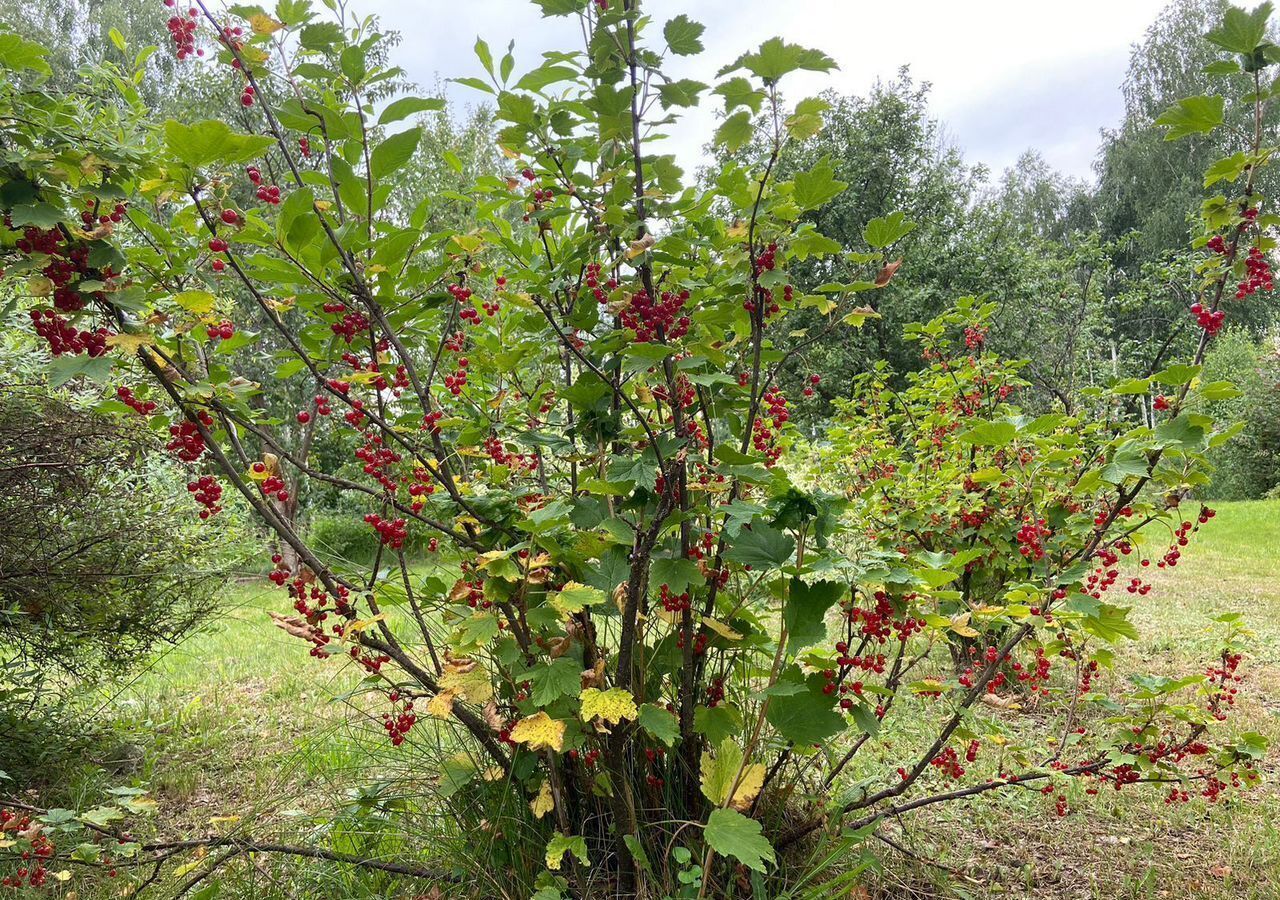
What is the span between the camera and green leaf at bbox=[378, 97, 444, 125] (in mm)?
1437

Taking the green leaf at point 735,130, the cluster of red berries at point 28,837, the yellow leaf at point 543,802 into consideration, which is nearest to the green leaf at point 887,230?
the green leaf at point 735,130

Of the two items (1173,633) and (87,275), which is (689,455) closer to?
(87,275)

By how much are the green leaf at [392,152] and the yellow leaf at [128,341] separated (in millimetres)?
544

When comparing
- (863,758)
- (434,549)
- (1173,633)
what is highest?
(434,549)

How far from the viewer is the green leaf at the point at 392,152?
1463mm

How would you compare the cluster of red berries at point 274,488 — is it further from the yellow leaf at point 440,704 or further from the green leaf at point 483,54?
the green leaf at point 483,54

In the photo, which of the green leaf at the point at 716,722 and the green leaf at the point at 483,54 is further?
the green leaf at the point at 716,722

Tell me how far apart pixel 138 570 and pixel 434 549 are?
6.90 feet

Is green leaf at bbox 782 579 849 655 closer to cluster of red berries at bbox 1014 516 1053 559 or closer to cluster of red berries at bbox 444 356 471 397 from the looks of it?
cluster of red berries at bbox 1014 516 1053 559

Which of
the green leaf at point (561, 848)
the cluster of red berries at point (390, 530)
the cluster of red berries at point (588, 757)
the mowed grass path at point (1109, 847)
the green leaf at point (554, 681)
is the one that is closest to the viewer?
the green leaf at point (554, 681)

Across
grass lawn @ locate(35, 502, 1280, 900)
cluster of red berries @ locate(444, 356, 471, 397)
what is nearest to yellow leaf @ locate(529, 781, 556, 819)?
grass lawn @ locate(35, 502, 1280, 900)

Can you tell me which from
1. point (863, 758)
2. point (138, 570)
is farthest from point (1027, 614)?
point (138, 570)

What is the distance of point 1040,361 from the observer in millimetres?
13047

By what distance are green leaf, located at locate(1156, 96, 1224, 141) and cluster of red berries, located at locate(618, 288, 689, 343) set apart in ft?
3.31
